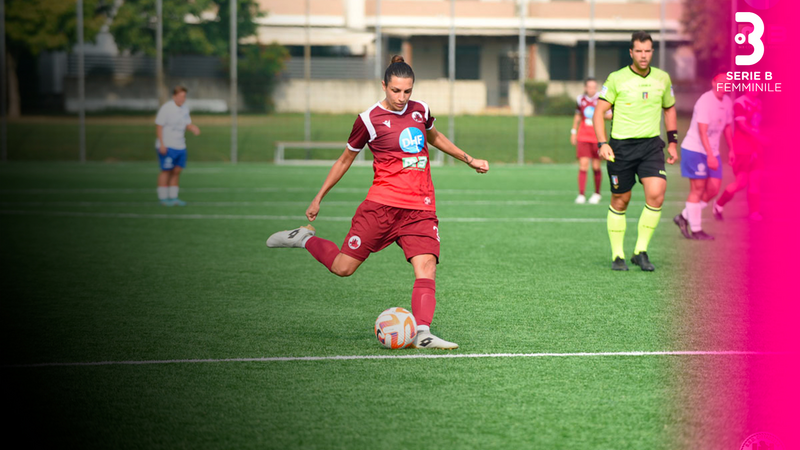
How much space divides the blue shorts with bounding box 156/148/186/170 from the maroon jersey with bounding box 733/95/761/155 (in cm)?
873

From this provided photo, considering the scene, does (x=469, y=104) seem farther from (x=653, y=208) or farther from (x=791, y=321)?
(x=791, y=321)

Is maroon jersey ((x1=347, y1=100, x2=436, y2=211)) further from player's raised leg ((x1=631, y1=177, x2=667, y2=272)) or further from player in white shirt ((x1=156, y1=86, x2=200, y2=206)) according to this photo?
player in white shirt ((x1=156, y1=86, x2=200, y2=206))

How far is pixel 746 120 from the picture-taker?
13.0m

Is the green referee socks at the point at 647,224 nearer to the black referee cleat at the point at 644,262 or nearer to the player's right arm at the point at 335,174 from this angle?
the black referee cleat at the point at 644,262

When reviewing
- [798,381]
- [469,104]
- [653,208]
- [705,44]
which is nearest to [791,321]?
[798,381]

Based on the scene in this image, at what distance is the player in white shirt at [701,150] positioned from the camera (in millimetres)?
11672

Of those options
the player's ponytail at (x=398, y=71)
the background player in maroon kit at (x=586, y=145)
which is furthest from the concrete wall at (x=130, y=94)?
the player's ponytail at (x=398, y=71)

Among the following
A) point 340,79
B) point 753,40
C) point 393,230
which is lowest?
point 393,230

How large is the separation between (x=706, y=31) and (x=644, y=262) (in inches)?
1080

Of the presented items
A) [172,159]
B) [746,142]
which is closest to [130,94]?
[172,159]

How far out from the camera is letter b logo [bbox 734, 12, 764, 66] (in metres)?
20.3

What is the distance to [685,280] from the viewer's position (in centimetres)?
870
